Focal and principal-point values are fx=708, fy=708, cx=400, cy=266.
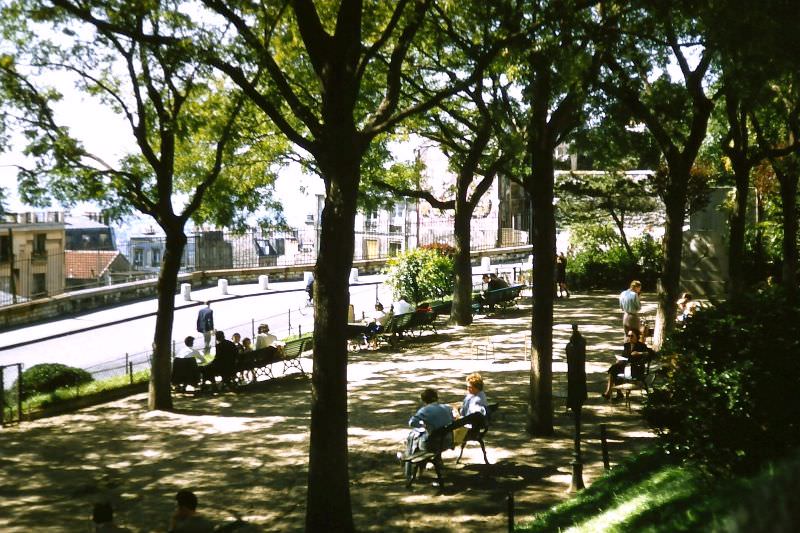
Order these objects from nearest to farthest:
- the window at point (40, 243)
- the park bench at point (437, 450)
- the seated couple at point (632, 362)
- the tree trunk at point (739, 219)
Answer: the park bench at point (437, 450) < the seated couple at point (632, 362) < the tree trunk at point (739, 219) < the window at point (40, 243)

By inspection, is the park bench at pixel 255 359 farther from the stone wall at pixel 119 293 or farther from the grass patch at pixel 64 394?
the stone wall at pixel 119 293

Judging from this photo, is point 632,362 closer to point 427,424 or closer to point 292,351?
point 427,424

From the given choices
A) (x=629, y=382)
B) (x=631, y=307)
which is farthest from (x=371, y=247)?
(x=629, y=382)

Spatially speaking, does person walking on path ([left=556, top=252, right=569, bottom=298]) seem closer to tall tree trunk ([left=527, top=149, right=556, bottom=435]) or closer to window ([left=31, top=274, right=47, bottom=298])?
tall tree trunk ([left=527, top=149, right=556, bottom=435])

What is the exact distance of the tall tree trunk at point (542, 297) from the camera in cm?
1169

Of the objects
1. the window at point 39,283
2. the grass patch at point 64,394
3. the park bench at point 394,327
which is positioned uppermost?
the window at point 39,283

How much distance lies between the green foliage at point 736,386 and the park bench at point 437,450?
10.6ft

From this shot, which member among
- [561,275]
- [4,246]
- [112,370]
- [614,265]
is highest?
[4,246]

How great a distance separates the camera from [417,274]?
91.1 ft

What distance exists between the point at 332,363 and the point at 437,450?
2.43m

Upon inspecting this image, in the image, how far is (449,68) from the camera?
18719mm

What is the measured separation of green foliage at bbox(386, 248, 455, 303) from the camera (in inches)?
1088

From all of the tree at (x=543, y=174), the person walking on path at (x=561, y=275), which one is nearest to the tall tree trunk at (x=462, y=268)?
the person walking on path at (x=561, y=275)

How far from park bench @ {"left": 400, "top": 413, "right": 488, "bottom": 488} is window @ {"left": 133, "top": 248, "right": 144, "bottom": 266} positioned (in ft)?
116
